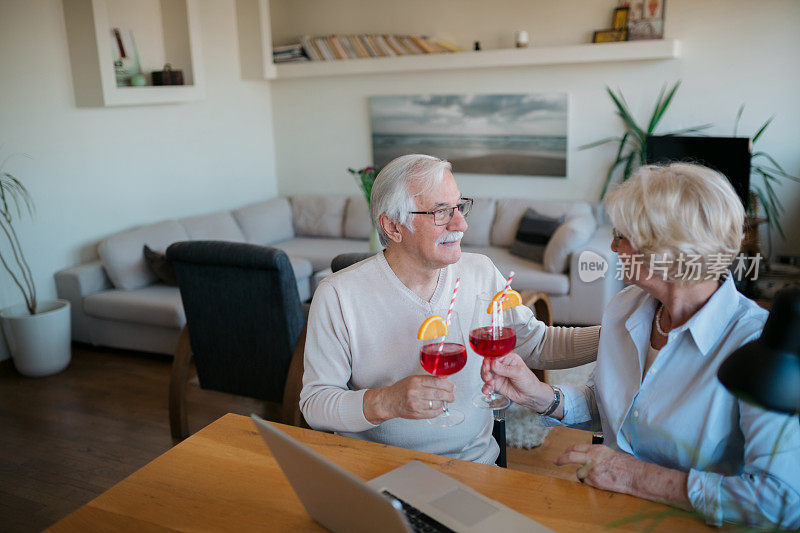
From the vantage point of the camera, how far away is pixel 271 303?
276 centimetres

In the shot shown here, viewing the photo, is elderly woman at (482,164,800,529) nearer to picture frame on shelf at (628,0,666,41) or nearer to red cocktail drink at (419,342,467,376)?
red cocktail drink at (419,342,467,376)

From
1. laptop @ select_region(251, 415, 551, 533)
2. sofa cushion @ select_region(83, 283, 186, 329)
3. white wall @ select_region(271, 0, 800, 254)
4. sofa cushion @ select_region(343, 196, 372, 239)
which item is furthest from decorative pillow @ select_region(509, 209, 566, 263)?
laptop @ select_region(251, 415, 551, 533)

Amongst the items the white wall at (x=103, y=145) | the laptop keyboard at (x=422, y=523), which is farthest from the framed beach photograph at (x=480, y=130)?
the laptop keyboard at (x=422, y=523)

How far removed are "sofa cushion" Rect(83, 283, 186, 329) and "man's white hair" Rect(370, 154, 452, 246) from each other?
2612 mm

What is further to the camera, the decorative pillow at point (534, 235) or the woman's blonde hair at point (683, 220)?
the decorative pillow at point (534, 235)

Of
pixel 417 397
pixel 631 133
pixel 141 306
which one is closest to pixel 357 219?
pixel 141 306

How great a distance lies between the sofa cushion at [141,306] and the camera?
13.3ft

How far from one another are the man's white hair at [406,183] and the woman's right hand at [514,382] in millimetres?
421

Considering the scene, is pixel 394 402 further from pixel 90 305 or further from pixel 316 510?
pixel 90 305

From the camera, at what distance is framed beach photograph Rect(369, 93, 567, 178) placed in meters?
5.24

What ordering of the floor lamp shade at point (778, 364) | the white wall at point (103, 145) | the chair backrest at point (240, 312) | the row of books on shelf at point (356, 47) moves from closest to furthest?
1. the floor lamp shade at point (778, 364)
2. the chair backrest at point (240, 312)
3. the white wall at point (103, 145)
4. the row of books on shelf at point (356, 47)

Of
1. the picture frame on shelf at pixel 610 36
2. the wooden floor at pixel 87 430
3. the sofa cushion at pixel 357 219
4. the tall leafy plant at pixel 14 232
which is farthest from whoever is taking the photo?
the sofa cushion at pixel 357 219

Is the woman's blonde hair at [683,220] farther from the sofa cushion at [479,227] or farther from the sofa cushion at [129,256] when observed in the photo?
the sofa cushion at [479,227]

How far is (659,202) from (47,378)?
385cm
